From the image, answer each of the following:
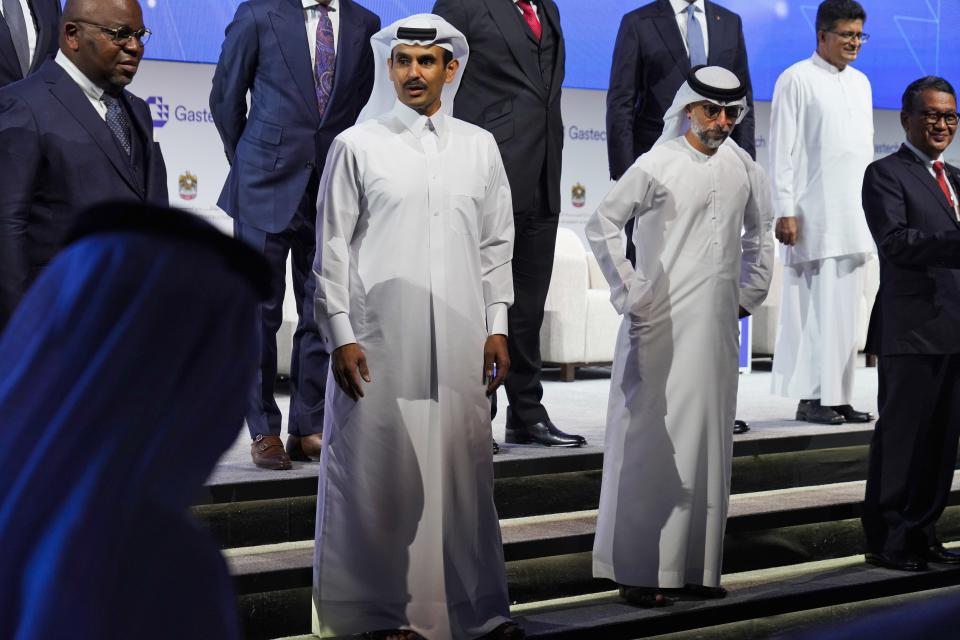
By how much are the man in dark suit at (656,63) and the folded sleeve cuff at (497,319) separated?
1.51 m

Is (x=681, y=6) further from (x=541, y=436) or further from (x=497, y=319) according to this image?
(x=497, y=319)

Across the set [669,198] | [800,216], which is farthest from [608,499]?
[800,216]

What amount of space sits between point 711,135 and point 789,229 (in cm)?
198

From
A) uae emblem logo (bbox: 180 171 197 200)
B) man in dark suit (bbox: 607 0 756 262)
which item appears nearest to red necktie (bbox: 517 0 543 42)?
man in dark suit (bbox: 607 0 756 262)

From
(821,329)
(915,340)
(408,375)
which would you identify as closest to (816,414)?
(821,329)

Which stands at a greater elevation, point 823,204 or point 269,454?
point 823,204

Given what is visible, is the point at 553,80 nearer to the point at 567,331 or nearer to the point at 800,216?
the point at 800,216

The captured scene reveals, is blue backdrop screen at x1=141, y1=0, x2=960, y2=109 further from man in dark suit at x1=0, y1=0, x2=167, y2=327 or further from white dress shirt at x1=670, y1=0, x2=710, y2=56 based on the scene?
man in dark suit at x1=0, y1=0, x2=167, y2=327

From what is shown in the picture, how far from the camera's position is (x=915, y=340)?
4438 millimetres

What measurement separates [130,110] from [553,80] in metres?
1.78

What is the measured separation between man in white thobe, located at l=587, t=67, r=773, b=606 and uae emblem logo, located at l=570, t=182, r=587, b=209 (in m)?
6.86

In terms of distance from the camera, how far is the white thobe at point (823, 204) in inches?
231

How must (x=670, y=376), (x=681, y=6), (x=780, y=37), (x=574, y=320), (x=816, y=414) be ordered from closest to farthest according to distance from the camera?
(x=670, y=376) → (x=681, y=6) → (x=816, y=414) → (x=780, y=37) → (x=574, y=320)

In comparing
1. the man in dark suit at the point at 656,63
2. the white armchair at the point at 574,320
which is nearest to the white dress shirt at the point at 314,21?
the man in dark suit at the point at 656,63
